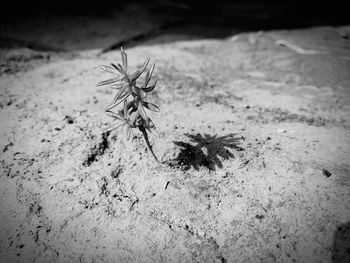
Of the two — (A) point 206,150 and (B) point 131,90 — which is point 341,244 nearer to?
(A) point 206,150

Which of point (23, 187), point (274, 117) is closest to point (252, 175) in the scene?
point (274, 117)

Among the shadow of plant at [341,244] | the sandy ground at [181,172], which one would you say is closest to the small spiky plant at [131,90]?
the sandy ground at [181,172]

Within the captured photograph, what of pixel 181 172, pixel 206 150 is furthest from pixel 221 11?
pixel 181 172

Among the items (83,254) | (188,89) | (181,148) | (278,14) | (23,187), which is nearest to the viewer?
(83,254)

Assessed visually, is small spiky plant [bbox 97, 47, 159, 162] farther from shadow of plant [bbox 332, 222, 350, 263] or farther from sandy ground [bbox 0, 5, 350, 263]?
shadow of plant [bbox 332, 222, 350, 263]

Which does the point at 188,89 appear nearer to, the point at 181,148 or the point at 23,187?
the point at 181,148

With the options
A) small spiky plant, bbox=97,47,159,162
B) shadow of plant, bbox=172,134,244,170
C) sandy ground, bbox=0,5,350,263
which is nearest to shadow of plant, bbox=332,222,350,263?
sandy ground, bbox=0,5,350,263

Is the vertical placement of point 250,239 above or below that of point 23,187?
below
